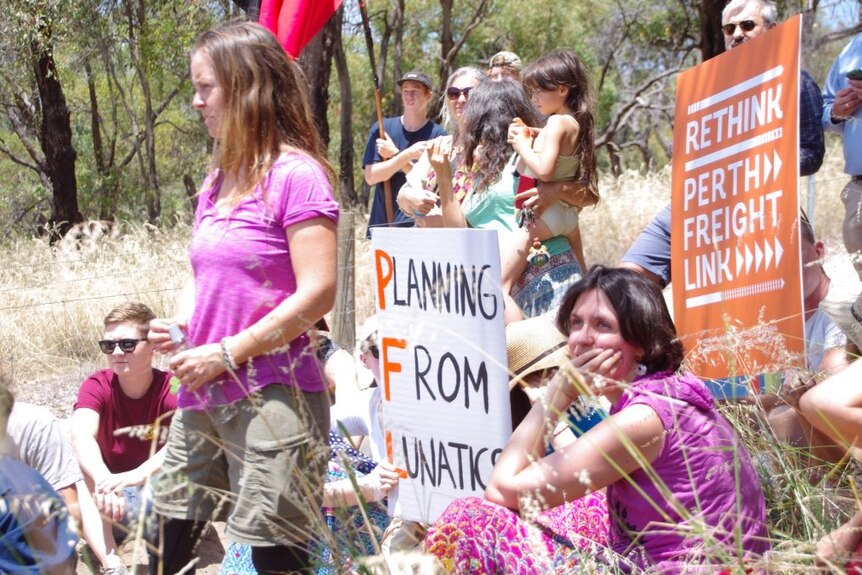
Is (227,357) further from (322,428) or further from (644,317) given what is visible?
(644,317)

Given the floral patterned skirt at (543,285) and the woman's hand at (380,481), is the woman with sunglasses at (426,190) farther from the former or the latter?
the woman's hand at (380,481)

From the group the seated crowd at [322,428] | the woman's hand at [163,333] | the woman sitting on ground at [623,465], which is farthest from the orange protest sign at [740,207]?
the woman's hand at [163,333]

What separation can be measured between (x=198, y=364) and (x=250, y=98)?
67 centimetres

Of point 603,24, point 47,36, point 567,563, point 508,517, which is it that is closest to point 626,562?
point 567,563

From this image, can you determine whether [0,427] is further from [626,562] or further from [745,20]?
[745,20]

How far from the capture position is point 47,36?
14148 millimetres

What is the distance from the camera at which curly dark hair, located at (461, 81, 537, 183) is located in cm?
423

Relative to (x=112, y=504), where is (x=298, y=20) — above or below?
above

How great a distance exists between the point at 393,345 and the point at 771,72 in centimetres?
141

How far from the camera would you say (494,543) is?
258 centimetres

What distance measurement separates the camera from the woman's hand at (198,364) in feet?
8.78

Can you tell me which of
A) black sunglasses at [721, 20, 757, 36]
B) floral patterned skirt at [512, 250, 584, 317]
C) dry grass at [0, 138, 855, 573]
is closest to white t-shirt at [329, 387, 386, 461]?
floral patterned skirt at [512, 250, 584, 317]

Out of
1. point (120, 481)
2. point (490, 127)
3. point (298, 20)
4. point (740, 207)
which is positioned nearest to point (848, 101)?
point (740, 207)

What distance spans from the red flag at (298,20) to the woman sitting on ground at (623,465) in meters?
2.63
